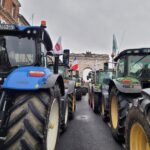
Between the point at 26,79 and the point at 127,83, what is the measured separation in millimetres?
2903

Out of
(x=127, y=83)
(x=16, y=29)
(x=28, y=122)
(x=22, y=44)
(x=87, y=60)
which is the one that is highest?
(x=87, y=60)

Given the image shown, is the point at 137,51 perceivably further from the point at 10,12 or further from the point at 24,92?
the point at 10,12

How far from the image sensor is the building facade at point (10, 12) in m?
19.4

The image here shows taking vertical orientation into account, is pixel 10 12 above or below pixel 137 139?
above

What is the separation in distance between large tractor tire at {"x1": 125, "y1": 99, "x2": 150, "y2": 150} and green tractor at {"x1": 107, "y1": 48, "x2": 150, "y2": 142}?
1.55 meters

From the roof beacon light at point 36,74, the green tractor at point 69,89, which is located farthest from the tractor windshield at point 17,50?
the green tractor at point 69,89

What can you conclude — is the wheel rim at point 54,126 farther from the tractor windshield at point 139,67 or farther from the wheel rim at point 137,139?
the tractor windshield at point 139,67

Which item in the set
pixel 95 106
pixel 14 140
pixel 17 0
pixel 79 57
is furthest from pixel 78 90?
pixel 79 57

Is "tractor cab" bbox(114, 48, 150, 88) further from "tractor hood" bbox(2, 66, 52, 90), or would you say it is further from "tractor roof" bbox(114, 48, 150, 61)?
"tractor hood" bbox(2, 66, 52, 90)

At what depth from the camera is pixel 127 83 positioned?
5168mm

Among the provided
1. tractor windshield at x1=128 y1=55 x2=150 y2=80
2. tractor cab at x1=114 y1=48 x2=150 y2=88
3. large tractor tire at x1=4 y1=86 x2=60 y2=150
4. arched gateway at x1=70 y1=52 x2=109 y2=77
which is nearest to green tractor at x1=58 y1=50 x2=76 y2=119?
tractor cab at x1=114 y1=48 x2=150 y2=88

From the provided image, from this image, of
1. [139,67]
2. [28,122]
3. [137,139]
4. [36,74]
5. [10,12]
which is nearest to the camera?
[28,122]

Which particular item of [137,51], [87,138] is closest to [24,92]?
[87,138]

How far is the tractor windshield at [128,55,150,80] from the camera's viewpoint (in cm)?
A: 566
